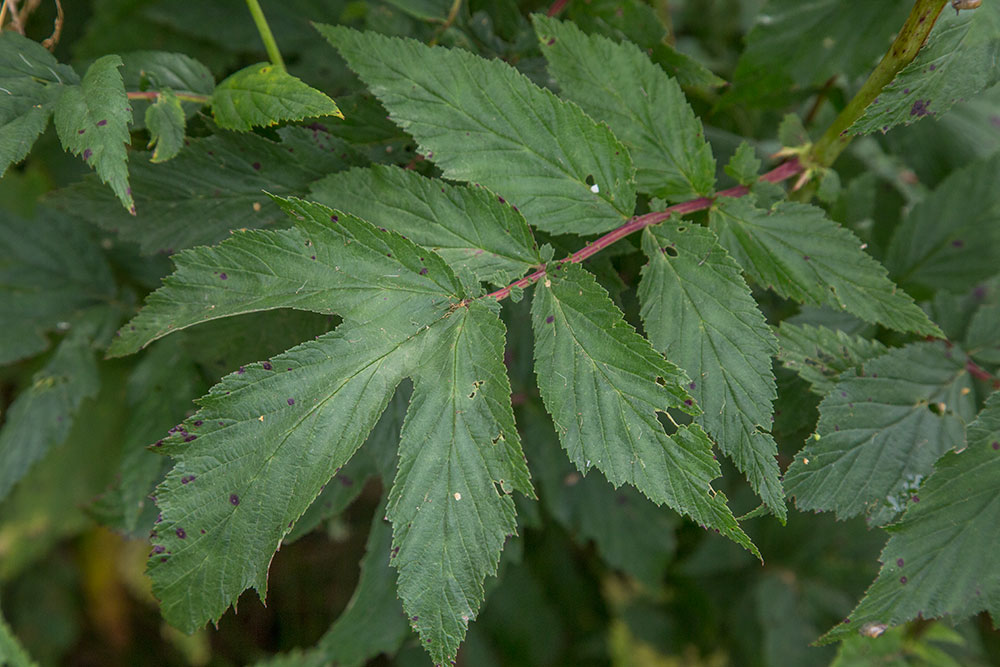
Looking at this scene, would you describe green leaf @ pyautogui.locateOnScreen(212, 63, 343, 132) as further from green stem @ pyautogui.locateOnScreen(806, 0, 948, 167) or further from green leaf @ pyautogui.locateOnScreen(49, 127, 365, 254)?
green stem @ pyautogui.locateOnScreen(806, 0, 948, 167)

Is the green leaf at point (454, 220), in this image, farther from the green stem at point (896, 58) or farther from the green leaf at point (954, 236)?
the green leaf at point (954, 236)

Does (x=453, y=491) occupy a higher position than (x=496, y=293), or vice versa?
(x=496, y=293)

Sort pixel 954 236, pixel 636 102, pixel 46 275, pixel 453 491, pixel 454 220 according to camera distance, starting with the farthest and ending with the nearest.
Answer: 1. pixel 46 275
2. pixel 954 236
3. pixel 636 102
4. pixel 454 220
5. pixel 453 491

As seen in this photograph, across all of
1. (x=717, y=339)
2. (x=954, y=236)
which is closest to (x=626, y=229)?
(x=717, y=339)

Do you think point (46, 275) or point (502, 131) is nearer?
point (502, 131)

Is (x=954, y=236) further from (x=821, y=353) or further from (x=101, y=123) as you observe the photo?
(x=101, y=123)

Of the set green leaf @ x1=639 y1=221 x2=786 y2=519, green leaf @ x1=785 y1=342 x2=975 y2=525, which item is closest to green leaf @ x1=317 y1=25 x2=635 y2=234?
green leaf @ x1=639 y1=221 x2=786 y2=519

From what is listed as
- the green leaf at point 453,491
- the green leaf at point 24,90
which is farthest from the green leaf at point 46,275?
the green leaf at point 453,491
